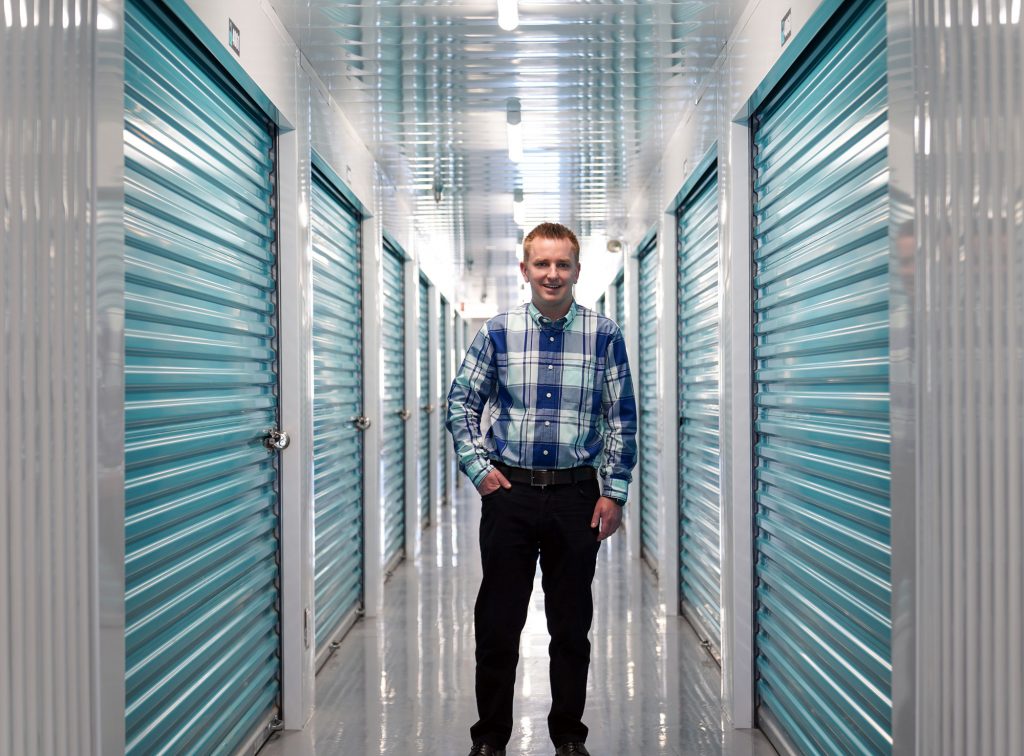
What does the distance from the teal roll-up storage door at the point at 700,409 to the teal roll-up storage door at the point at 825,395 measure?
84 cm

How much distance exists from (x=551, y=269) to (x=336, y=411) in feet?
7.37

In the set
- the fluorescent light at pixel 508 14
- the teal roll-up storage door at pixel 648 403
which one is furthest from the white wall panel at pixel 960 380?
the teal roll-up storage door at pixel 648 403

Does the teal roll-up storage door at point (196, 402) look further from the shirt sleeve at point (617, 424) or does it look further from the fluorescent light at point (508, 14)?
the shirt sleeve at point (617, 424)

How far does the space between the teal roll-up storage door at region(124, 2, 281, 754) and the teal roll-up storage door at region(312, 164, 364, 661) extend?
2.74 ft

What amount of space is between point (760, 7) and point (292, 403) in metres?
2.26

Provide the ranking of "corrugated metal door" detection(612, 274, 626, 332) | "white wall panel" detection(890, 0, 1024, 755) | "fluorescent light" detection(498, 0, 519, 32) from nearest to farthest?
"white wall panel" detection(890, 0, 1024, 755)
"fluorescent light" detection(498, 0, 519, 32)
"corrugated metal door" detection(612, 274, 626, 332)

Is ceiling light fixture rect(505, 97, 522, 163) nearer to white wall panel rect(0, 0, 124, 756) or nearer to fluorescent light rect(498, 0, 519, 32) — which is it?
fluorescent light rect(498, 0, 519, 32)

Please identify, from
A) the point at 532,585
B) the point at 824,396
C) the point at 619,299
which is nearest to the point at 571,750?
the point at 532,585

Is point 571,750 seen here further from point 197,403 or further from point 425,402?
point 425,402

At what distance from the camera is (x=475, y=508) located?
10109 mm

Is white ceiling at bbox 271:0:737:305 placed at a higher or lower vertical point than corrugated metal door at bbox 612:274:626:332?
higher

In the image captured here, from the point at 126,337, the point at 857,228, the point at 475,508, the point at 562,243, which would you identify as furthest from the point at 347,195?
the point at 475,508

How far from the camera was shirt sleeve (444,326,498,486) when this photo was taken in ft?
9.05

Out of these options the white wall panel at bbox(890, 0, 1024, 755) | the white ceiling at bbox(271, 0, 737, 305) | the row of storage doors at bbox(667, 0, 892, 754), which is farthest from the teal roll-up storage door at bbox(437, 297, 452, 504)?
the white wall panel at bbox(890, 0, 1024, 755)
